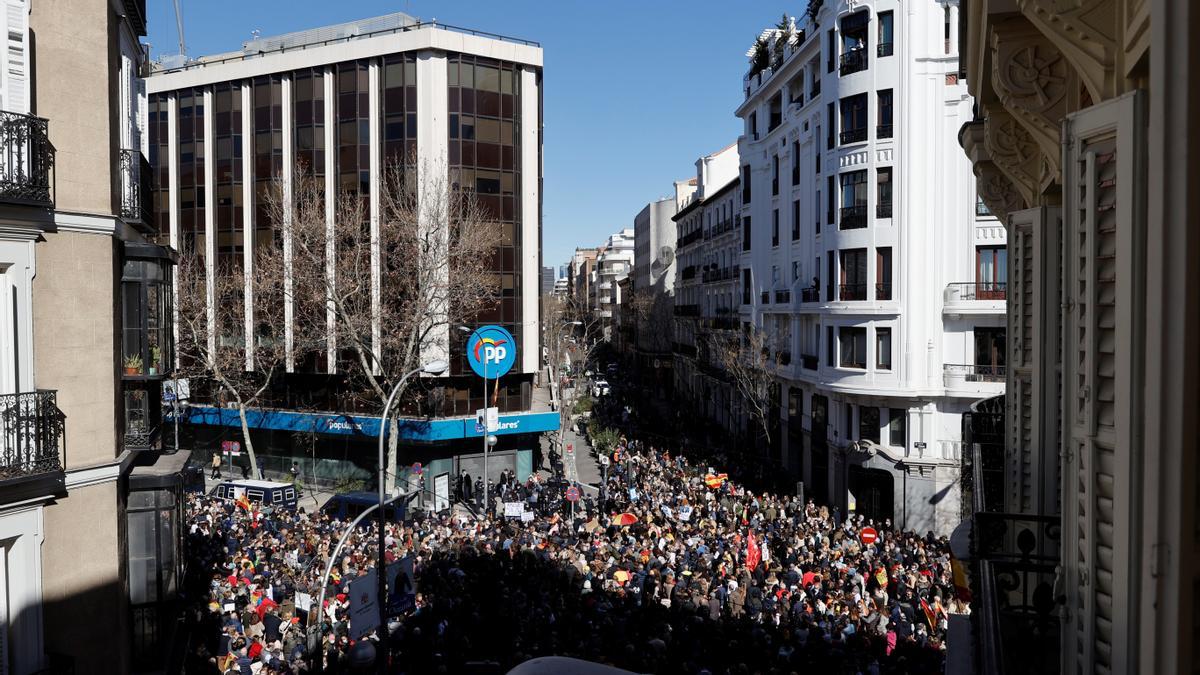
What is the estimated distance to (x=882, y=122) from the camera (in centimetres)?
3188

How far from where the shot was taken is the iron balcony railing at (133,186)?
1061 cm

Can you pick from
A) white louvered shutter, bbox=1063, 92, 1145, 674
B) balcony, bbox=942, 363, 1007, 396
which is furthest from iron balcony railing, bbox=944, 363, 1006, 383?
white louvered shutter, bbox=1063, 92, 1145, 674

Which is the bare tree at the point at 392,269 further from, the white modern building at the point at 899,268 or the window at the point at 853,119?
the window at the point at 853,119

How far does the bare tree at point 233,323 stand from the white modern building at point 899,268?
2360 cm

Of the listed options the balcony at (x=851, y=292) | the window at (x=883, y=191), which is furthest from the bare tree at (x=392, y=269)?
the window at (x=883, y=191)

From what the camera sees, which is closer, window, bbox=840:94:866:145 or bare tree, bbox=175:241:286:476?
window, bbox=840:94:866:145

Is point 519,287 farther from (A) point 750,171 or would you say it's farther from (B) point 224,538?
(B) point 224,538

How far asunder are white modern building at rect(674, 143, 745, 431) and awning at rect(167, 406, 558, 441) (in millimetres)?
15850

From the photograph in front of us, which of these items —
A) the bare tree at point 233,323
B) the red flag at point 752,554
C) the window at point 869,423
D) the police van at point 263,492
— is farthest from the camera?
the bare tree at point 233,323

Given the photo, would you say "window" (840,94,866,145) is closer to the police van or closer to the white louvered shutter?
the police van

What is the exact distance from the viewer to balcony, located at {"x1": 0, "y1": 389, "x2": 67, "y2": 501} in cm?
816

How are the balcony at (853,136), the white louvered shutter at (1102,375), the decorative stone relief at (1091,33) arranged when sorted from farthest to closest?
the balcony at (853,136) < the decorative stone relief at (1091,33) < the white louvered shutter at (1102,375)

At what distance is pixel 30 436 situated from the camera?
8328 millimetres

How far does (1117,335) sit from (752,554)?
18.2 metres
